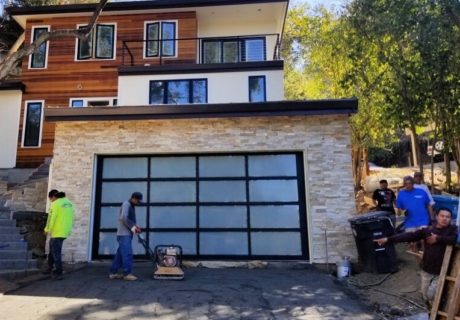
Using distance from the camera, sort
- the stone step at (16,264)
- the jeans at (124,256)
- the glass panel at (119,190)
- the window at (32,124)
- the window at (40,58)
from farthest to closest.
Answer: the window at (40,58) < the window at (32,124) < the glass panel at (119,190) < the stone step at (16,264) < the jeans at (124,256)

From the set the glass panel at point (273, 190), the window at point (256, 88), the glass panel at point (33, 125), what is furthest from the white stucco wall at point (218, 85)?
the glass panel at point (273, 190)

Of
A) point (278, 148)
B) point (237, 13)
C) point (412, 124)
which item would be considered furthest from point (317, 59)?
point (278, 148)

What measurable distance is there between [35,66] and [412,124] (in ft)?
49.1

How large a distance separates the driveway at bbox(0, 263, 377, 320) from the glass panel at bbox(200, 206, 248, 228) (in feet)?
5.29

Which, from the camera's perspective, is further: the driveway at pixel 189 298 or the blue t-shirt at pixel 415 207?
the blue t-shirt at pixel 415 207

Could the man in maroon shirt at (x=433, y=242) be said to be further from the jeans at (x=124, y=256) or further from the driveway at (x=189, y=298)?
the jeans at (x=124, y=256)

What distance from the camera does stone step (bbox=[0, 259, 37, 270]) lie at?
882 cm

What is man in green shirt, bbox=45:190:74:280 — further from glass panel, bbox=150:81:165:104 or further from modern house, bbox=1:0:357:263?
glass panel, bbox=150:81:165:104

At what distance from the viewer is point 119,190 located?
10742 mm

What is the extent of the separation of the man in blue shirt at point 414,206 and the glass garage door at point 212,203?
2.63 m

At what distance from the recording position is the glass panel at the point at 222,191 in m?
10.5

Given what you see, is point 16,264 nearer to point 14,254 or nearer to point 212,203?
point 14,254

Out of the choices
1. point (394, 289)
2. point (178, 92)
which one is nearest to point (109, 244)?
point (178, 92)

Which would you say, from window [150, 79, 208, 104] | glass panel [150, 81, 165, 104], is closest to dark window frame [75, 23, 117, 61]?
glass panel [150, 81, 165, 104]
